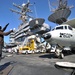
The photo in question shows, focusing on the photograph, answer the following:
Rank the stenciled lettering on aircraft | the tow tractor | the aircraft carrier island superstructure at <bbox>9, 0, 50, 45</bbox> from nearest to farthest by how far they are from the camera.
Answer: the stenciled lettering on aircraft, the tow tractor, the aircraft carrier island superstructure at <bbox>9, 0, 50, 45</bbox>

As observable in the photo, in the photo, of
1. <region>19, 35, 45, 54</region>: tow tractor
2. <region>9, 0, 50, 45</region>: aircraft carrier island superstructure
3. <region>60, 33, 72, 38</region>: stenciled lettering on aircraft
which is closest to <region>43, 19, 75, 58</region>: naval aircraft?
<region>60, 33, 72, 38</region>: stenciled lettering on aircraft

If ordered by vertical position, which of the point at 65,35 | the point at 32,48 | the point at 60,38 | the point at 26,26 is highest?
the point at 26,26

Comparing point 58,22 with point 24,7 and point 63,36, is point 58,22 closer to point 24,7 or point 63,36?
point 24,7

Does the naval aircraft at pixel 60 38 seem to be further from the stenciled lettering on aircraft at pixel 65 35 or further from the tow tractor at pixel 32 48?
the tow tractor at pixel 32 48

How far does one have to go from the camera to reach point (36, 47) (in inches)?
1307

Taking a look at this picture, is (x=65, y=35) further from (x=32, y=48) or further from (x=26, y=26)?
(x=26, y=26)

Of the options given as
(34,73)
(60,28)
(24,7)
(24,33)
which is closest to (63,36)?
(60,28)

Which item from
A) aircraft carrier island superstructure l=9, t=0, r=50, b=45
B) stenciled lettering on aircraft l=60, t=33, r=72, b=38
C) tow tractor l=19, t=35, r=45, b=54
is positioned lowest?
tow tractor l=19, t=35, r=45, b=54

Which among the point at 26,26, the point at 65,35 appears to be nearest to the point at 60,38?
the point at 65,35

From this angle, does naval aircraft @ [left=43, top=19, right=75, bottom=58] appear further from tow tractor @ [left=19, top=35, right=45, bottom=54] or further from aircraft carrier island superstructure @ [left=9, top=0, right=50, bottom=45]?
aircraft carrier island superstructure @ [left=9, top=0, right=50, bottom=45]

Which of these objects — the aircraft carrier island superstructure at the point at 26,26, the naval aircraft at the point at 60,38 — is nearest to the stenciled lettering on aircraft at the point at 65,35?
the naval aircraft at the point at 60,38

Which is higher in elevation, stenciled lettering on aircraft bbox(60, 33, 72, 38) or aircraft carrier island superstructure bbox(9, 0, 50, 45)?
aircraft carrier island superstructure bbox(9, 0, 50, 45)

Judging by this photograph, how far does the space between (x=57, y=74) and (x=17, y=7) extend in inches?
4200

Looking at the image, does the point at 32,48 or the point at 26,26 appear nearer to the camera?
the point at 32,48
